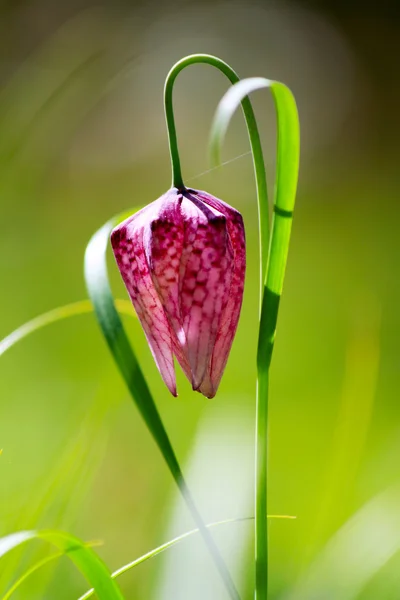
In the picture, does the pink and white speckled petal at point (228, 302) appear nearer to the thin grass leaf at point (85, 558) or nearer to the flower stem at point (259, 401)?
the flower stem at point (259, 401)

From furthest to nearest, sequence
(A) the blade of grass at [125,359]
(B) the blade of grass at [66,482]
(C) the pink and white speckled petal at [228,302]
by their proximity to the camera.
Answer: (B) the blade of grass at [66,482] < (C) the pink and white speckled petal at [228,302] < (A) the blade of grass at [125,359]

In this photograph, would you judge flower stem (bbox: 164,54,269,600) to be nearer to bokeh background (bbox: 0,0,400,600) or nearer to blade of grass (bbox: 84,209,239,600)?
blade of grass (bbox: 84,209,239,600)

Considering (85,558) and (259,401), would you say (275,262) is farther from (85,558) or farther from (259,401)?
(85,558)

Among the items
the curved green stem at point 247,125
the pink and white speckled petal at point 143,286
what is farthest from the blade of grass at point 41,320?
the curved green stem at point 247,125

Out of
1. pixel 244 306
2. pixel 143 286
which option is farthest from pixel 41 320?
pixel 244 306

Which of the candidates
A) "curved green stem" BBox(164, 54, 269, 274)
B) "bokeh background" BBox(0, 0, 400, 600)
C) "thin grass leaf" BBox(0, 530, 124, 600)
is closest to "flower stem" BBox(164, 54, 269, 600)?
"curved green stem" BBox(164, 54, 269, 274)

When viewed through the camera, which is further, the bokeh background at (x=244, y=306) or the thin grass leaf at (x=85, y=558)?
the bokeh background at (x=244, y=306)

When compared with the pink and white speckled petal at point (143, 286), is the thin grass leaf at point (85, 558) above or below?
below
